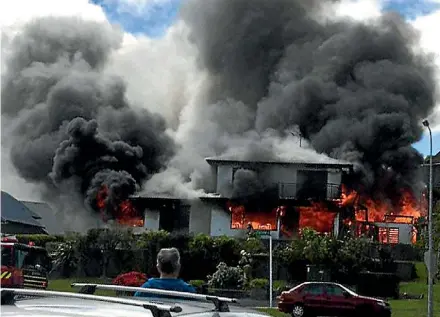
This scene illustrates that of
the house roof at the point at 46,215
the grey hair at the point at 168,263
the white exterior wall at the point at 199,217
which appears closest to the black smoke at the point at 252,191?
the white exterior wall at the point at 199,217

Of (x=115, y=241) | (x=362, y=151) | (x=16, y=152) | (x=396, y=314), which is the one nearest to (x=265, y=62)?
(x=362, y=151)

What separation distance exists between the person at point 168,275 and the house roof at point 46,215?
59.1 m

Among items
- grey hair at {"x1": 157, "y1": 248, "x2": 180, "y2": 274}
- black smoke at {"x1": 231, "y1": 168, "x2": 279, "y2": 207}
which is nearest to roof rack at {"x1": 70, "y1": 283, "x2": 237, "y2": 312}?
grey hair at {"x1": 157, "y1": 248, "x2": 180, "y2": 274}

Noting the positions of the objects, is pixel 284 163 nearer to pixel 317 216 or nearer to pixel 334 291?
pixel 317 216

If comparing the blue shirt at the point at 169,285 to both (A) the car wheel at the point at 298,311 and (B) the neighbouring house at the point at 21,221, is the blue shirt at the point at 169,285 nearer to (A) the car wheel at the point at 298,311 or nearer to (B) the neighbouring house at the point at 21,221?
(A) the car wheel at the point at 298,311

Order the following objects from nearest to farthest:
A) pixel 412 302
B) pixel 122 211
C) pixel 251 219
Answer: pixel 412 302
pixel 251 219
pixel 122 211

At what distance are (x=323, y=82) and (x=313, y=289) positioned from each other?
45.6m

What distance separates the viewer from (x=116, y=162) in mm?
66375

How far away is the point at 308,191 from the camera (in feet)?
177

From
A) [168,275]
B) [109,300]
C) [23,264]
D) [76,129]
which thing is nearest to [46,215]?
[76,129]

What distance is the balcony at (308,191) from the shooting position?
2114 inches

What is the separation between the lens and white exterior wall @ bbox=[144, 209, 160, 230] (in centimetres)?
5591

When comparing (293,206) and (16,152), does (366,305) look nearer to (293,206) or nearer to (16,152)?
(293,206)

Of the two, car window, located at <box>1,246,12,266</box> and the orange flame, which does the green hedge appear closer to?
car window, located at <box>1,246,12,266</box>
